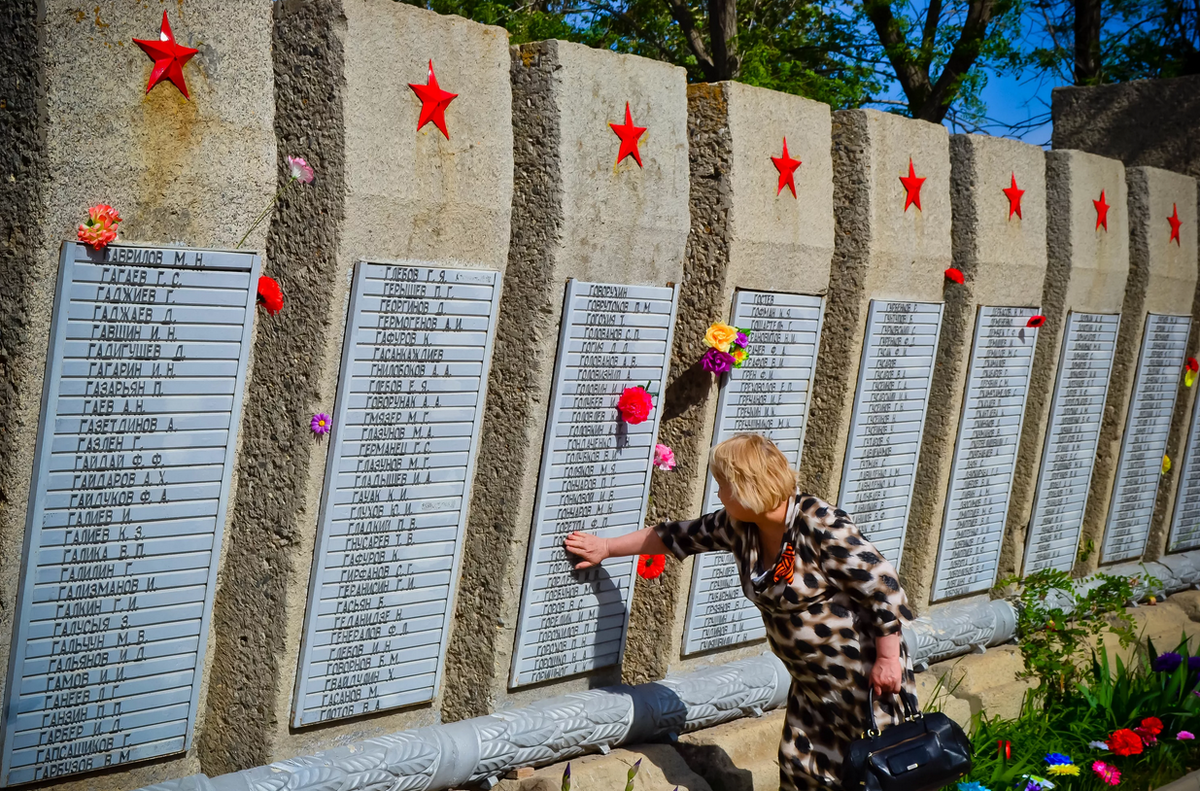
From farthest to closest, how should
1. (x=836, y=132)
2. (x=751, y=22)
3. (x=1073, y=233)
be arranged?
(x=751, y=22) < (x=1073, y=233) < (x=836, y=132)

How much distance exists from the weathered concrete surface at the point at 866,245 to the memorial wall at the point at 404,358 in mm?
18

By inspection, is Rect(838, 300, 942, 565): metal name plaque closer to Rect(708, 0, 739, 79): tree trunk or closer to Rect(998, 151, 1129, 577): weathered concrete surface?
Rect(998, 151, 1129, 577): weathered concrete surface

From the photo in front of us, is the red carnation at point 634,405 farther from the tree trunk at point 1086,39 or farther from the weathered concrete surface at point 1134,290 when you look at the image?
the tree trunk at point 1086,39

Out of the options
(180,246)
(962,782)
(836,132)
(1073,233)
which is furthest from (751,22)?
(180,246)

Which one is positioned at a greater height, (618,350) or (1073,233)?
(1073,233)

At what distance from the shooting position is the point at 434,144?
347cm

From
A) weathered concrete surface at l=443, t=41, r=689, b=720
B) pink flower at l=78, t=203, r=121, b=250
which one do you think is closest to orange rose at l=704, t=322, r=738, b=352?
weathered concrete surface at l=443, t=41, r=689, b=720

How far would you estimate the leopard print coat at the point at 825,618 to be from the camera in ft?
10.7

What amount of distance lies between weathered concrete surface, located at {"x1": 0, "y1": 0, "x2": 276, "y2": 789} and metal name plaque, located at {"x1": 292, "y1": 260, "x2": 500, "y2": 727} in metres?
0.53

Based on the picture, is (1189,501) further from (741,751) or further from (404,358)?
(404,358)

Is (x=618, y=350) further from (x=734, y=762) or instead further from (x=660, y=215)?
(x=734, y=762)

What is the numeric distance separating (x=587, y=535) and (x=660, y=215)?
3.99ft

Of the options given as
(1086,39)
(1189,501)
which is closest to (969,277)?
(1189,501)

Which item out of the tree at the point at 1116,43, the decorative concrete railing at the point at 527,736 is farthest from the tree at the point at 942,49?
the decorative concrete railing at the point at 527,736
